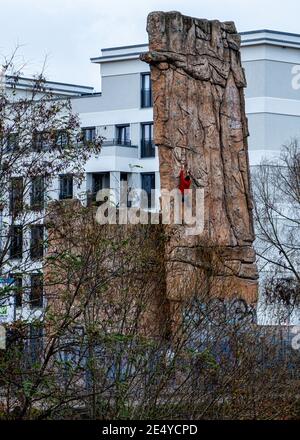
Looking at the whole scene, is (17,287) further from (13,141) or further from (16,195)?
(13,141)

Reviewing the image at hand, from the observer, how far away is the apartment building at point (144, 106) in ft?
124

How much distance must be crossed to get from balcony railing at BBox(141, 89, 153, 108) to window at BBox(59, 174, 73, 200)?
21.5 m

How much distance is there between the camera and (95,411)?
15.1m

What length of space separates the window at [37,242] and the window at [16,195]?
38 cm

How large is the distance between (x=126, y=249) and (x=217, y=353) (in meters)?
1.65

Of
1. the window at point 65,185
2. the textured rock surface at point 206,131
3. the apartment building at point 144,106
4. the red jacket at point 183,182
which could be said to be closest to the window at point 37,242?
the window at point 65,185

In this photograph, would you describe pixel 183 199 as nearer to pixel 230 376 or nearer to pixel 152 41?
pixel 152 41

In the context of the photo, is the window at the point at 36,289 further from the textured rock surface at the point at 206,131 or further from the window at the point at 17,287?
the textured rock surface at the point at 206,131

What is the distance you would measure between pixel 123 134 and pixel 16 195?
84.1 feet

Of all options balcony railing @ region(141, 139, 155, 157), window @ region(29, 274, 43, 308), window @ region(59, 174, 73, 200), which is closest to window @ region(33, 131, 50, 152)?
window @ region(59, 174, 73, 200)

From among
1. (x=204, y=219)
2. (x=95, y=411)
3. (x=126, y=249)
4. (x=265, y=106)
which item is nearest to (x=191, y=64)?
(x=204, y=219)

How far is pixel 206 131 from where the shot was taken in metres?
23.0

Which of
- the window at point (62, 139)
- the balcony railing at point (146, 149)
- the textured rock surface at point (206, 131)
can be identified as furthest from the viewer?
the balcony railing at point (146, 149)

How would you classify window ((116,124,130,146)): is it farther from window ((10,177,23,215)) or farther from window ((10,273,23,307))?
window ((10,177,23,215))
